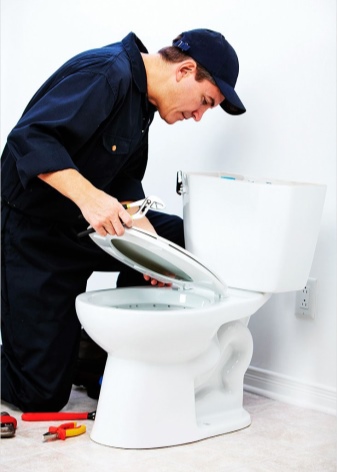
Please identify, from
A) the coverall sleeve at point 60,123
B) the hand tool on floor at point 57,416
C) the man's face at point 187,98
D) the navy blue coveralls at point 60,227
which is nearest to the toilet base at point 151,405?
the hand tool on floor at point 57,416

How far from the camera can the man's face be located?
6.44 feet

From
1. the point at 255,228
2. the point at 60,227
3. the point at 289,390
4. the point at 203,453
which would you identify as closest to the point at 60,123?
the point at 60,227

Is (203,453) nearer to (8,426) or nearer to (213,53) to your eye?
(8,426)

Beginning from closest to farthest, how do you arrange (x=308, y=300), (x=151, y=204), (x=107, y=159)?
(x=151, y=204) → (x=107, y=159) → (x=308, y=300)

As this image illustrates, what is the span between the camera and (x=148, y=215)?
2232mm

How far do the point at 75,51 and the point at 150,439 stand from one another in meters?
1.52

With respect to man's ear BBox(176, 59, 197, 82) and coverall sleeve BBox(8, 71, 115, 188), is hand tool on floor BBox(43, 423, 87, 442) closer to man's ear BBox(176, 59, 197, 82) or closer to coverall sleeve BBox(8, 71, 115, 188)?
coverall sleeve BBox(8, 71, 115, 188)

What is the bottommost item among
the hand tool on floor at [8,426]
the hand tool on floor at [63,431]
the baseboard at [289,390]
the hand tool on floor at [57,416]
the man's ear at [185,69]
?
the baseboard at [289,390]

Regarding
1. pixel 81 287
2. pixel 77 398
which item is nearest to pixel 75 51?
pixel 81 287

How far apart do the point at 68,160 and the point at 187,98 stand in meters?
0.39

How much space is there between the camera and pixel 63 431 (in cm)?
181

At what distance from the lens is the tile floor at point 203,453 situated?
166 centimetres

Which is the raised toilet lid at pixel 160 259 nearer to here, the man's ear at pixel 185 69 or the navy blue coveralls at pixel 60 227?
the navy blue coveralls at pixel 60 227

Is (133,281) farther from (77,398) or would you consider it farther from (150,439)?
(150,439)
